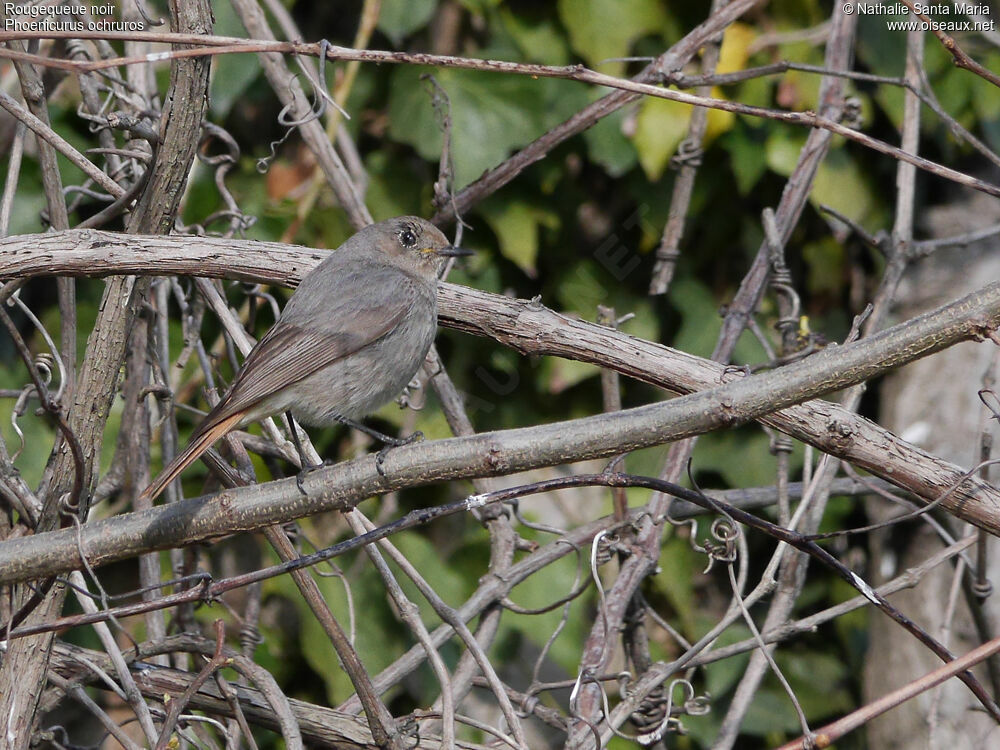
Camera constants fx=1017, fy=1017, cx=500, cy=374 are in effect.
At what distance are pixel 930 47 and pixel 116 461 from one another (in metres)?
3.68

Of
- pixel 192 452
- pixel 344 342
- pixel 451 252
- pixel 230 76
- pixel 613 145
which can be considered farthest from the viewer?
pixel 613 145

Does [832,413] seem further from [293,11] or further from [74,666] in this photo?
[293,11]

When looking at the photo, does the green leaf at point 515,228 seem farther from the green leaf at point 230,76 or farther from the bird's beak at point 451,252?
the green leaf at point 230,76

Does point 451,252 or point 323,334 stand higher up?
point 451,252

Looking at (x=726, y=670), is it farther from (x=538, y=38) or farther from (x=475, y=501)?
(x=538, y=38)

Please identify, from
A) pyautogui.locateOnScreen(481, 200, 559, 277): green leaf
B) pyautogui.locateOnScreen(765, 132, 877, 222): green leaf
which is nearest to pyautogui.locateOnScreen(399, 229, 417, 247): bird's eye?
pyautogui.locateOnScreen(481, 200, 559, 277): green leaf

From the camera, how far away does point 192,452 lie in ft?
9.07

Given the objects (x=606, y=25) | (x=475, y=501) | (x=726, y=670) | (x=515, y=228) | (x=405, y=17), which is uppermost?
(x=606, y=25)

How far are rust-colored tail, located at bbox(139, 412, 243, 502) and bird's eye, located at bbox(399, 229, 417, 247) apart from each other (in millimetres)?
1021

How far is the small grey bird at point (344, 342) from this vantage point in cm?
318

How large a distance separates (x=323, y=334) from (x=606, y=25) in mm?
1954

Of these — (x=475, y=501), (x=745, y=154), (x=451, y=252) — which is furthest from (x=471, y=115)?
(x=475, y=501)

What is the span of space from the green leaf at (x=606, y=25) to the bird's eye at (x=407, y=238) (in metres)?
1.18

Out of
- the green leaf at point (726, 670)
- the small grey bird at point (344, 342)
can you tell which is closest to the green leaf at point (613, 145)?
the small grey bird at point (344, 342)
